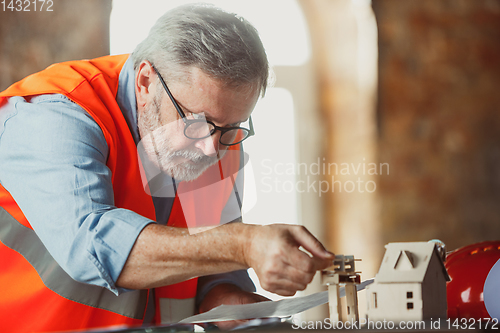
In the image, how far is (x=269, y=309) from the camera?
1.68 feet

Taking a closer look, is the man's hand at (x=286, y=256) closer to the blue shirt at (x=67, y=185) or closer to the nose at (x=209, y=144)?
the blue shirt at (x=67, y=185)

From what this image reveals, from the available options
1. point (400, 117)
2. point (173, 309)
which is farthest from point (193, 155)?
point (400, 117)

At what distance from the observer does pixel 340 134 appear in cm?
153

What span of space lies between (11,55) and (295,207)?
900 mm

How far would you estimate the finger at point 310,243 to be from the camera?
41 centimetres

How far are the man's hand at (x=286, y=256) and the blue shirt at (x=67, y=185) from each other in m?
0.15

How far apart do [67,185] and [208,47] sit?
13.7 inches

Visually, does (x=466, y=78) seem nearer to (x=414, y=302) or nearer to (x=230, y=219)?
(x=230, y=219)

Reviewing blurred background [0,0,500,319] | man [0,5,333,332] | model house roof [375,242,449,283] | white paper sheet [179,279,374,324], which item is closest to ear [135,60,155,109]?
man [0,5,333,332]

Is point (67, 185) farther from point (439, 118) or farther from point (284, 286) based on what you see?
point (439, 118)

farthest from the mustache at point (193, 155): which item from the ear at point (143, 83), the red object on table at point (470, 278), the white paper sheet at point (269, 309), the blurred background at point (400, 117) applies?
the blurred background at point (400, 117)

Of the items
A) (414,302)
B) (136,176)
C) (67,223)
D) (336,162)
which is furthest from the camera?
(336,162)

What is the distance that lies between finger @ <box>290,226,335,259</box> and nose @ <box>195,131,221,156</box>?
0.39 metres

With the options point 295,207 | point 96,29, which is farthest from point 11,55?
point 295,207
